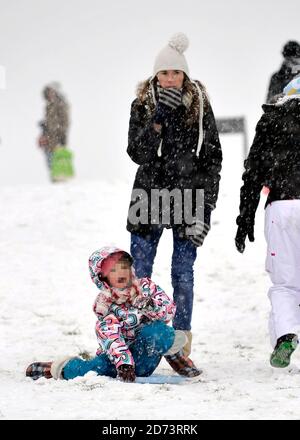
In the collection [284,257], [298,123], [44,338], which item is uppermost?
[298,123]

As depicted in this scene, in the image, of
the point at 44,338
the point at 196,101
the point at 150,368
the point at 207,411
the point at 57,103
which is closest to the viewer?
the point at 207,411

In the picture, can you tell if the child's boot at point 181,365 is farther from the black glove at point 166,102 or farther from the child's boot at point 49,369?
the black glove at point 166,102

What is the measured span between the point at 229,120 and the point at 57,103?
9.22ft

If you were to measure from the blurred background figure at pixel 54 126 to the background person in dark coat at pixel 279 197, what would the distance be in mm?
9703

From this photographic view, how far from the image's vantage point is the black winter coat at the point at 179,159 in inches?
265

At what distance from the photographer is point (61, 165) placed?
15.9m

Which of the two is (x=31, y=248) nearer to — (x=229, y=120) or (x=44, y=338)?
(x=44, y=338)

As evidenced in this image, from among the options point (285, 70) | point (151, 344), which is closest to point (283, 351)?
point (151, 344)

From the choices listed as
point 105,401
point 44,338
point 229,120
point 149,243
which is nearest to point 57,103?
point 229,120

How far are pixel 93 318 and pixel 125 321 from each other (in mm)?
2882

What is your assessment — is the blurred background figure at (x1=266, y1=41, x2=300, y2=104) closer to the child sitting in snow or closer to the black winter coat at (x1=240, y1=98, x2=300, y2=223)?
the black winter coat at (x1=240, y1=98, x2=300, y2=223)

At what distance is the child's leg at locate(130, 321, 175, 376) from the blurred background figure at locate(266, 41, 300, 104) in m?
4.46

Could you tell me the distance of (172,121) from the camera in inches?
266

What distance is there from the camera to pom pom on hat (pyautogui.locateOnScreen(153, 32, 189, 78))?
664cm
